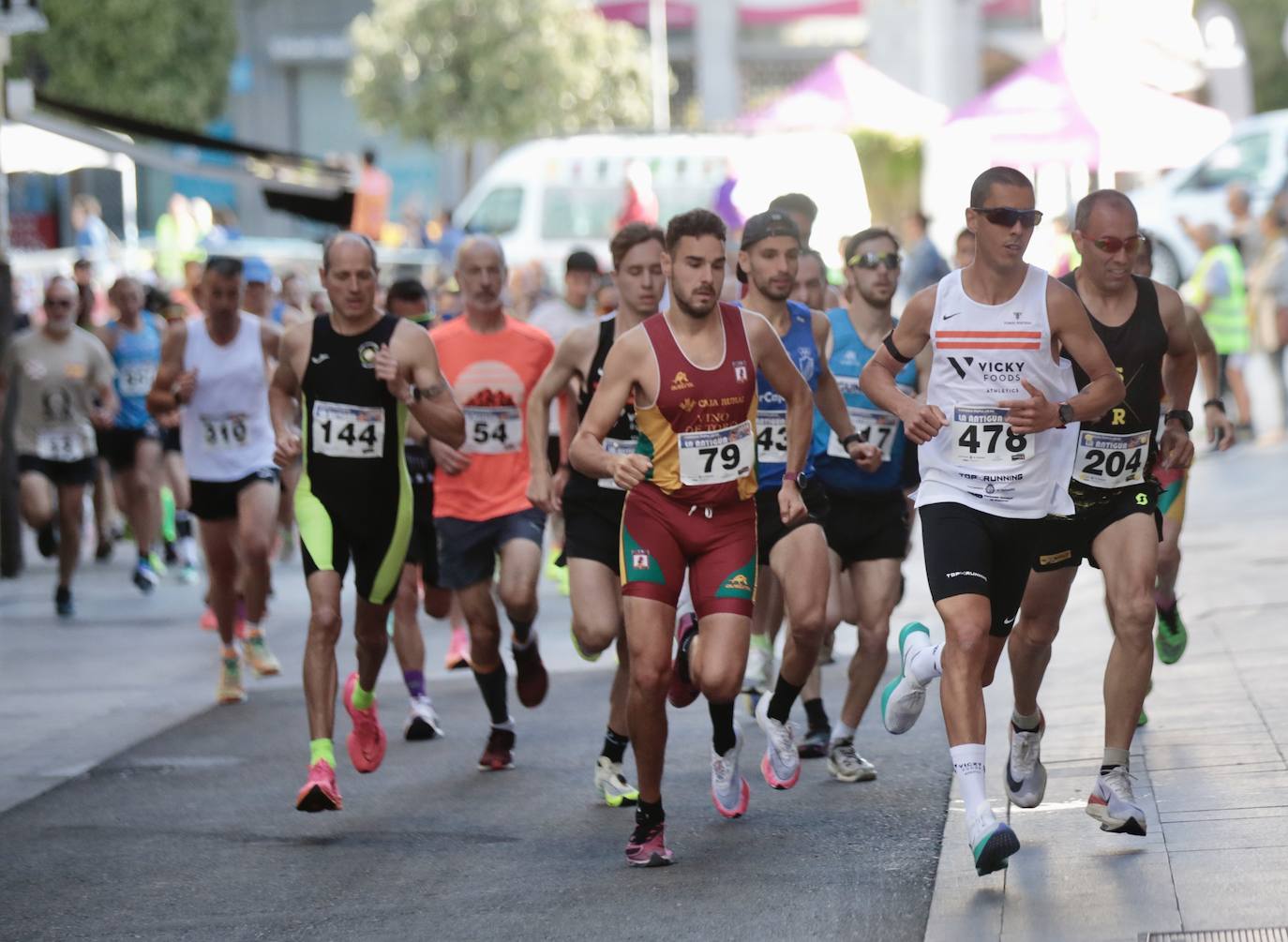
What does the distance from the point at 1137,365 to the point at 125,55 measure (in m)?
39.1

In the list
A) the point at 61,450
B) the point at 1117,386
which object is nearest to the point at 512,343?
the point at 1117,386

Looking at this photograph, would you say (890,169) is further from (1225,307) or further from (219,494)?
(219,494)

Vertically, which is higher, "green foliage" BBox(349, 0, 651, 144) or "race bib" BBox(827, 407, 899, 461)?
"green foliage" BBox(349, 0, 651, 144)

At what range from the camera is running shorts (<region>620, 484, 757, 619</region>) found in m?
6.99

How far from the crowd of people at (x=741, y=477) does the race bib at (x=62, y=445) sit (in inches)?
146

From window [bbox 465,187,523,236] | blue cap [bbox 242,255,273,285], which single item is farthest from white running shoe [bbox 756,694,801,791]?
window [bbox 465,187,523,236]

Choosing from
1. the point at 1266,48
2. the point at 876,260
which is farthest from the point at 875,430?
the point at 1266,48

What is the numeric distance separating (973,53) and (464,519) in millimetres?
40013

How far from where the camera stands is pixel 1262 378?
25.3 m

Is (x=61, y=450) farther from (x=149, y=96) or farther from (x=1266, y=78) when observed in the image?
(x=1266, y=78)

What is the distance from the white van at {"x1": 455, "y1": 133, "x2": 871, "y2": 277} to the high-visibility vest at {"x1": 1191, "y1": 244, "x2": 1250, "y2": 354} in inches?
335

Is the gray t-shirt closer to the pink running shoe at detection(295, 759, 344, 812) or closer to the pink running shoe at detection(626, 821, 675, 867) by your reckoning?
the pink running shoe at detection(295, 759, 344, 812)

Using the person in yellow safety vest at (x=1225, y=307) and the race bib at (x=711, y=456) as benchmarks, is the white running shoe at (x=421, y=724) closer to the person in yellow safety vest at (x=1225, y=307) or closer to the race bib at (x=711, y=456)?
the race bib at (x=711, y=456)

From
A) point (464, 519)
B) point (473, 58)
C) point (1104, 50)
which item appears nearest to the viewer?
point (464, 519)
